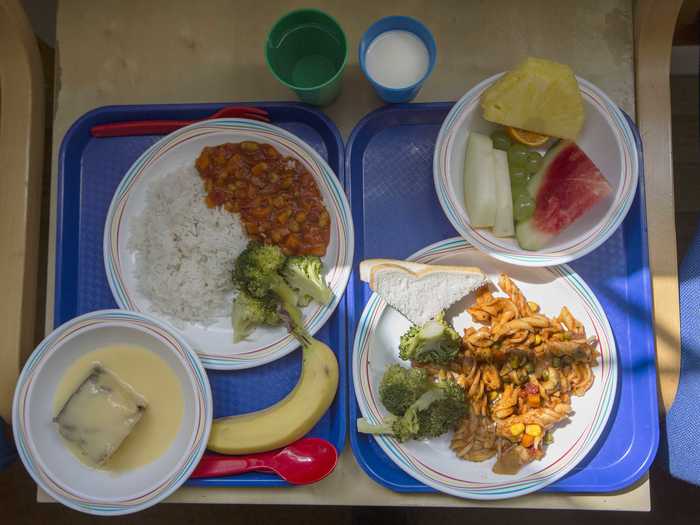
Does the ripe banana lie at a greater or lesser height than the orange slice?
lesser

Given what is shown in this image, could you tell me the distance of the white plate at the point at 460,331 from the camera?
167cm

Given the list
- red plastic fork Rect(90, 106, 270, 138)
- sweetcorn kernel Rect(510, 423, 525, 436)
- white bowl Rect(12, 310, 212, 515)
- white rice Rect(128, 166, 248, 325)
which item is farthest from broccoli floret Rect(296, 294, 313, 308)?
sweetcorn kernel Rect(510, 423, 525, 436)

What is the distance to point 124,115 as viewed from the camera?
73.6 inches

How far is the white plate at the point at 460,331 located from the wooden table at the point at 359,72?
0.30ft

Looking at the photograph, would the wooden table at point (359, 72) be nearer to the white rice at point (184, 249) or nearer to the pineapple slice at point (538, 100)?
the pineapple slice at point (538, 100)

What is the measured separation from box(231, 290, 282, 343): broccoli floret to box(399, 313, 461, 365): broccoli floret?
1.27 ft

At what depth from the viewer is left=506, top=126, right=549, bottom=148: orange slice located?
69.1 inches

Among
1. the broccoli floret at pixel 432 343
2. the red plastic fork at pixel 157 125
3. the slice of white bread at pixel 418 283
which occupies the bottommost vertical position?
the broccoli floret at pixel 432 343

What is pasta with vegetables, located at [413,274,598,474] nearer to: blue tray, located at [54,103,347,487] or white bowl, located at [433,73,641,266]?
white bowl, located at [433,73,641,266]

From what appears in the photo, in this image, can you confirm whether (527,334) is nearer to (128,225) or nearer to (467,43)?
(467,43)

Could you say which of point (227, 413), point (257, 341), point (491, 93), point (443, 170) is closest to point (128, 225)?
point (257, 341)

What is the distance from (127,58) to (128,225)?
0.54 metres

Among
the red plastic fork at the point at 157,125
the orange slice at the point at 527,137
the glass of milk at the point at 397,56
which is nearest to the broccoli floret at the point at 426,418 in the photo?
the orange slice at the point at 527,137

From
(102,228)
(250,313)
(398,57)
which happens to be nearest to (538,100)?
(398,57)
